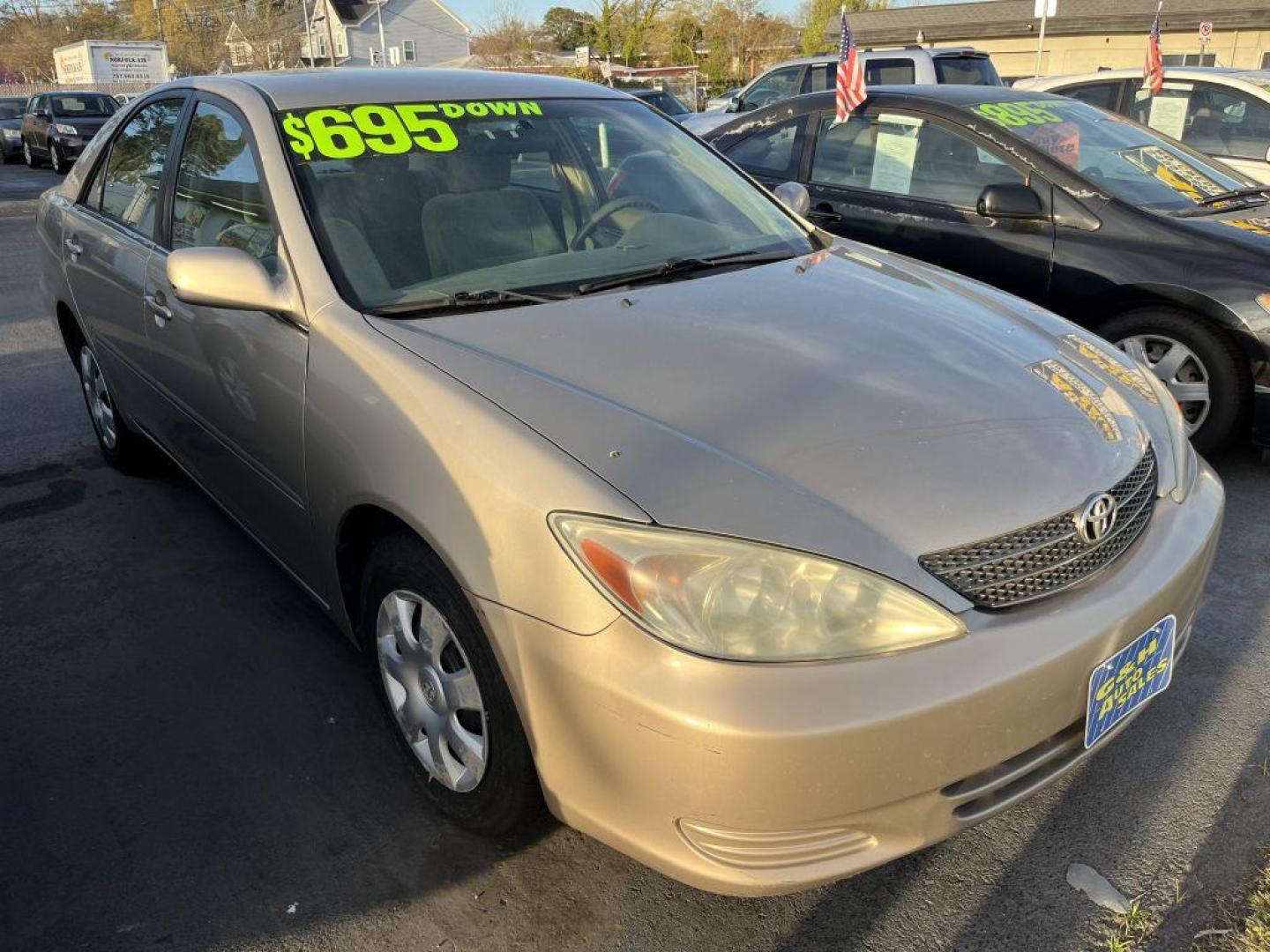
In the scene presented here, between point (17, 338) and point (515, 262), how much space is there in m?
5.83

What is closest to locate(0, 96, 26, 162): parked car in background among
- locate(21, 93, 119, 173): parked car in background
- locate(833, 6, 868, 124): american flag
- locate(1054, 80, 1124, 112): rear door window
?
locate(21, 93, 119, 173): parked car in background

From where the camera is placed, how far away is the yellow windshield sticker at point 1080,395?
85.8 inches

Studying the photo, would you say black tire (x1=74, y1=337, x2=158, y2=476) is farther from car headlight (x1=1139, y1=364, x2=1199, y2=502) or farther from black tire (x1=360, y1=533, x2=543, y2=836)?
car headlight (x1=1139, y1=364, x2=1199, y2=502)

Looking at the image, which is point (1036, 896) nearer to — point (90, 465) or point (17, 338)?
point (90, 465)

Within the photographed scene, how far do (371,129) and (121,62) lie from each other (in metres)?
42.8

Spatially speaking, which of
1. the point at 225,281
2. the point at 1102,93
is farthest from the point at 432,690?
the point at 1102,93

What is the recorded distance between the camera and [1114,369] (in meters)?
2.56

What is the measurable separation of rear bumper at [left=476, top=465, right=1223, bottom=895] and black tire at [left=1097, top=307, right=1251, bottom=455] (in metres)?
2.67

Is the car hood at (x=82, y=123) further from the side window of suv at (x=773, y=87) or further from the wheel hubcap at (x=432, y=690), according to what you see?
the wheel hubcap at (x=432, y=690)

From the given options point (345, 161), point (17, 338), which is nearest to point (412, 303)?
point (345, 161)

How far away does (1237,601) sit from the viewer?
125 inches

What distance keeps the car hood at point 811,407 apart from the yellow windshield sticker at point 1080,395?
0.5 inches

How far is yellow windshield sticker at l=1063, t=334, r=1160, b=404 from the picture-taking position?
249 cm

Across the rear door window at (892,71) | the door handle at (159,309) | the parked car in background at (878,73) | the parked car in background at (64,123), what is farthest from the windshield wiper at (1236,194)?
the parked car in background at (64,123)
